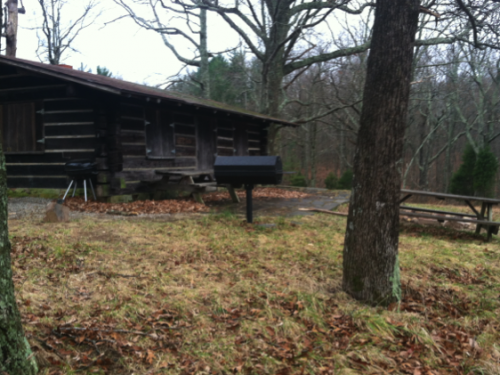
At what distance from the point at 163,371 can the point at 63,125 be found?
9.04 m

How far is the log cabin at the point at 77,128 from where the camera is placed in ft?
30.8

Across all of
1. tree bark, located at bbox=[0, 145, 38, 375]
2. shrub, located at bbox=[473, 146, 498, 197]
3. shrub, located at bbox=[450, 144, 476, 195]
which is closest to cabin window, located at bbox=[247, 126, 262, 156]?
tree bark, located at bbox=[0, 145, 38, 375]

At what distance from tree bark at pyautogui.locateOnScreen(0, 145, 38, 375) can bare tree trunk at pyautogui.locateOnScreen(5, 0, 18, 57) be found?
18.7 meters

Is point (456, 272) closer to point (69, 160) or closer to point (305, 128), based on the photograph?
point (69, 160)

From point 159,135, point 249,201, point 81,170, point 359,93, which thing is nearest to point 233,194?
point 159,135

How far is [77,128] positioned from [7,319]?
8728mm

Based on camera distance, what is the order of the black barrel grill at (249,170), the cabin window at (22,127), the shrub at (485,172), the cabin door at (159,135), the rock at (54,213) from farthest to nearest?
the shrub at (485,172) < the cabin door at (159,135) < the cabin window at (22,127) < the black barrel grill at (249,170) < the rock at (54,213)

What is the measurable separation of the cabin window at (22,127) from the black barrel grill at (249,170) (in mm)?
6045

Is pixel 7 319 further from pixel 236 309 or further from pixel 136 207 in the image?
pixel 136 207

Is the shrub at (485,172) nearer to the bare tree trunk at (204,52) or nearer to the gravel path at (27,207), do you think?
the bare tree trunk at (204,52)

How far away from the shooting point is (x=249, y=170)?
22.3ft

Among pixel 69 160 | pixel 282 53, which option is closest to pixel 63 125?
pixel 69 160

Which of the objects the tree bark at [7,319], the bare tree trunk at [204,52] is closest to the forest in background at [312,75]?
the bare tree trunk at [204,52]

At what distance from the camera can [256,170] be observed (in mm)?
6766
